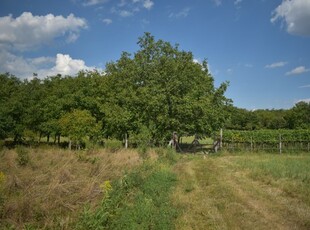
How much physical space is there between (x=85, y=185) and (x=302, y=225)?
23.5ft

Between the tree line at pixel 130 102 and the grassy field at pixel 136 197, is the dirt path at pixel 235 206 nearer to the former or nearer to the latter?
the grassy field at pixel 136 197

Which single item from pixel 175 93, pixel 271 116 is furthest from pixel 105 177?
pixel 271 116

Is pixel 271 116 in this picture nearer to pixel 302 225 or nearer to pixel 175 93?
pixel 175 93

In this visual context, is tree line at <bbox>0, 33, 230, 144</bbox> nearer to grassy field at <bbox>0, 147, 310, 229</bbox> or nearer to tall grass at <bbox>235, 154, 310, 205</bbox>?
tall grass at <bbox>235, 154, 310, 205</bbox>

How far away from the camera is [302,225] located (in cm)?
849

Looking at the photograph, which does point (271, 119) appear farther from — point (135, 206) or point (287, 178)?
point (135, 206)

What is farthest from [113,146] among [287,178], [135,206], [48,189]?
[48,189]

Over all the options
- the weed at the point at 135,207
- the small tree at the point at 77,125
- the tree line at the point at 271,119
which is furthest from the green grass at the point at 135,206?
the tree line at the point at 271,119

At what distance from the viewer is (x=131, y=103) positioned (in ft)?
109

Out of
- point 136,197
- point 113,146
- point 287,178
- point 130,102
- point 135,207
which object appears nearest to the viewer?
point 135,207

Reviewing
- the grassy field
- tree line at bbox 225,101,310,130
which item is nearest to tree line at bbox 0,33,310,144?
the grassy field

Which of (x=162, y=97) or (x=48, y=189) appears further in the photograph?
(x=162, y=97)

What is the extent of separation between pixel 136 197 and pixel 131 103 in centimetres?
2281

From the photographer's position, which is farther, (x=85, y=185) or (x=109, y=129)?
(x=109, y=129)
